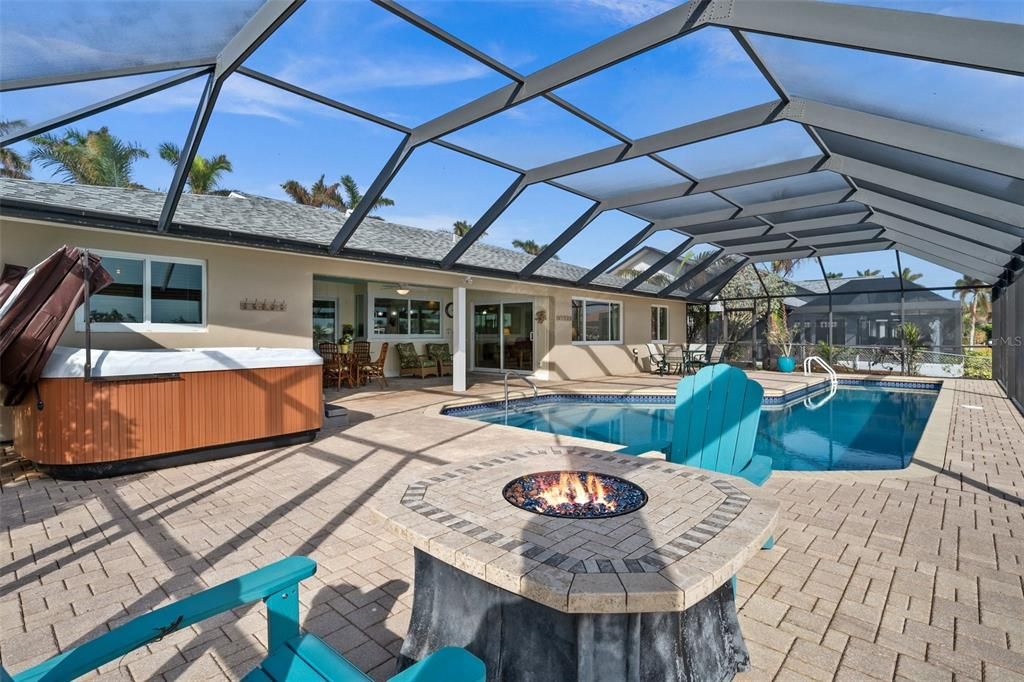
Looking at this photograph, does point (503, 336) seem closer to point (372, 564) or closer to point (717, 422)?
point (717, 422)

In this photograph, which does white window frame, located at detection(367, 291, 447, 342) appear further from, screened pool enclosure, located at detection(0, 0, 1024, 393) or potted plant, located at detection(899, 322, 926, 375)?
potted plant, located at detection(899, 322, 926, 375)

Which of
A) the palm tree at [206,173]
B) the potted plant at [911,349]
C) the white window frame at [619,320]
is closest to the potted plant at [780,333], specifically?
the potted plant at [911,349]

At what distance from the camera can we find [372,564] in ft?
8.87

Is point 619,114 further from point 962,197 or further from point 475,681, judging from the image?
point 475,681

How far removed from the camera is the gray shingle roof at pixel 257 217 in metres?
5.56

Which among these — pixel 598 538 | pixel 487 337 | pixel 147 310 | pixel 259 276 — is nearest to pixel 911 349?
pixel 487 337

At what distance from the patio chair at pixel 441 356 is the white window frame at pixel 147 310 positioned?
6396mm

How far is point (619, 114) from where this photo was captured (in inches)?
210

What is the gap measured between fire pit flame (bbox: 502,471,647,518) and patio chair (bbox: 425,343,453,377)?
34.7 feet

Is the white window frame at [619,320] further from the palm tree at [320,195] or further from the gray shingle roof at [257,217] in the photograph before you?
the palm tree at [320,195]

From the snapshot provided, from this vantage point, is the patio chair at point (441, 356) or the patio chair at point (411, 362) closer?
the patio chair at point (411, 362)

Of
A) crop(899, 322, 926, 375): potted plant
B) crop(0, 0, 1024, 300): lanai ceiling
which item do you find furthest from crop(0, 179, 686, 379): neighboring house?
crop(899, 322, 926, 375): potted plant

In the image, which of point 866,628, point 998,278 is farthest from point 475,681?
point 998,278

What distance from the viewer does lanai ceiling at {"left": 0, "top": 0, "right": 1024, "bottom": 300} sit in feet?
10.6
